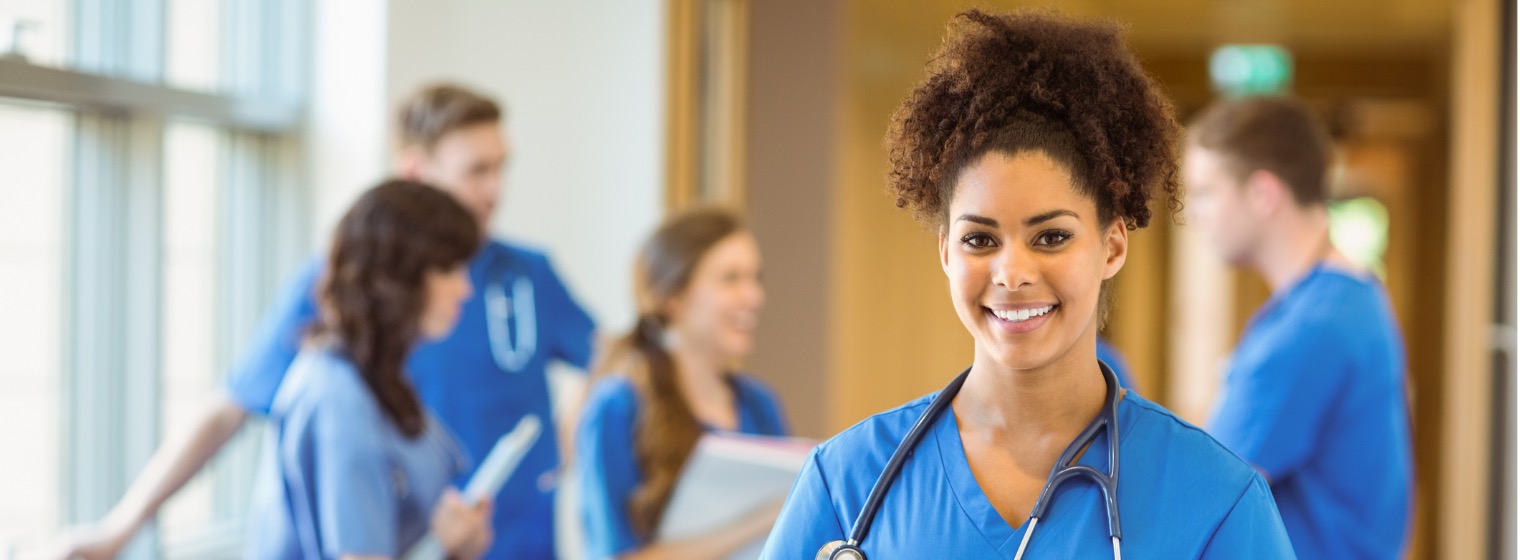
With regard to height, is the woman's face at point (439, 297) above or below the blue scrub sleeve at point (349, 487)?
above

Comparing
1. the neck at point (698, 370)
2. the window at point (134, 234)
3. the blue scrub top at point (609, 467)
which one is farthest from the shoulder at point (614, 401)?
the window at point (134, 234)

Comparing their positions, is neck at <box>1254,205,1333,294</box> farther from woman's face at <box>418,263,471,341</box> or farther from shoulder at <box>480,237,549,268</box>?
shoulder at <box>480,237,549,268</box>

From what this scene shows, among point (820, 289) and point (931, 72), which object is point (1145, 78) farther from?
point (820, 289)

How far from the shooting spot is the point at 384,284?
5.37 ft

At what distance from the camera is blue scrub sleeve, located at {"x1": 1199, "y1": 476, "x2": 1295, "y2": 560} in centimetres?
76

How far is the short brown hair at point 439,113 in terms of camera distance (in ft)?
6.82

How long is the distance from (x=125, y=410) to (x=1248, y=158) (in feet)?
6.26

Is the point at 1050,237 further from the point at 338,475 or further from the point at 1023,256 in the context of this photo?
the point at 338,475

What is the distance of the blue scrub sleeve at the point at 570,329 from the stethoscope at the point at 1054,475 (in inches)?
67.2

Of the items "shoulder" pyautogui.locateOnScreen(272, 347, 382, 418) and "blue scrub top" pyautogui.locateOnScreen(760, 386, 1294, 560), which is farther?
"shoulder" pyautogui.locateOnScreen(272, 347, 382, 418)

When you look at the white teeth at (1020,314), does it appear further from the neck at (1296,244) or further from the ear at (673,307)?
the ear at (673,307)

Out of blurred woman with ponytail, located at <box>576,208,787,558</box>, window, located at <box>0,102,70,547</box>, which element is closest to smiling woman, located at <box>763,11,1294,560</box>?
blurred woman with ponytail, located at <box>576,208,787,558</box>

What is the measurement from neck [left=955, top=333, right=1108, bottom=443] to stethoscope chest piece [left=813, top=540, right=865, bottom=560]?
124 mm

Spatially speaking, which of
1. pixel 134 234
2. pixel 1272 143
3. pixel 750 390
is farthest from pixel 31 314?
pixel 1272 143
